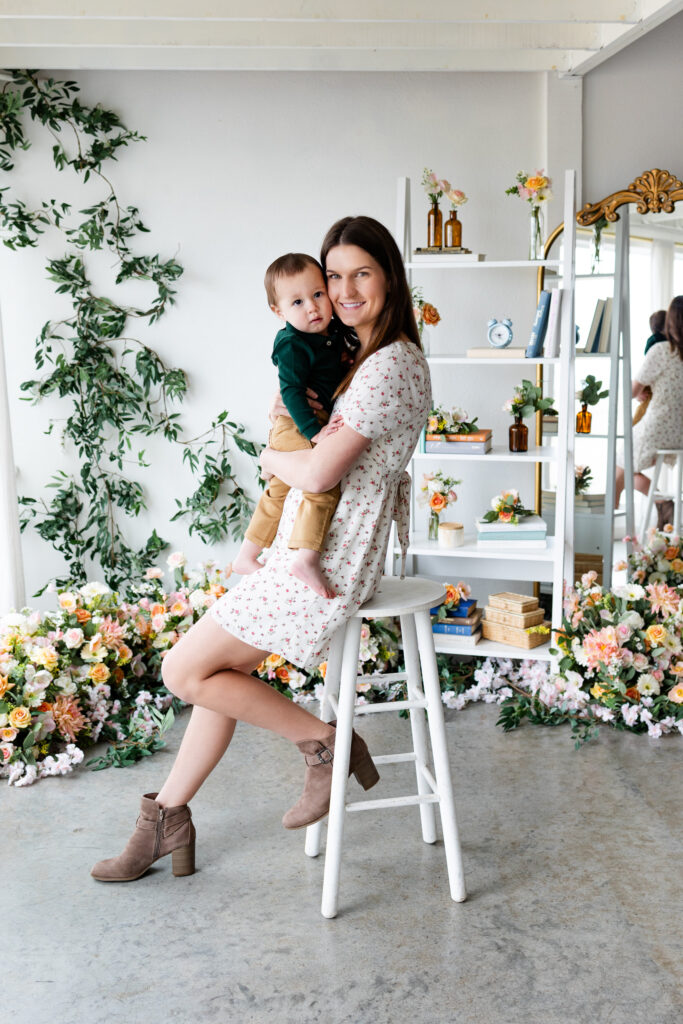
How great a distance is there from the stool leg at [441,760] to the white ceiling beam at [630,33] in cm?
233

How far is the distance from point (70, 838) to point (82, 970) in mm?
689

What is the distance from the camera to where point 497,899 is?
98.7 inches

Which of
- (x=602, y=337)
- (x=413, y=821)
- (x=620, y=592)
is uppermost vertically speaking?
(x=602, y=337)

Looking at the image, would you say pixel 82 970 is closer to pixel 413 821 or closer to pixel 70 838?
pixel 70 838

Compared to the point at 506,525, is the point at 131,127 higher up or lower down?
higher up

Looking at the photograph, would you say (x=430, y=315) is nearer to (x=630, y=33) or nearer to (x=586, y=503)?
(x=586, y=503)

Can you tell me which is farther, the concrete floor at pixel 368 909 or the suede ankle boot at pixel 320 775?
the suede ankle boot at pixel 320 775

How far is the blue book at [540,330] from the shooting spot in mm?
3797

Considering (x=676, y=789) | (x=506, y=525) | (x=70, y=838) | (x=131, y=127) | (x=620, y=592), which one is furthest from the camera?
(x=131, y=127)

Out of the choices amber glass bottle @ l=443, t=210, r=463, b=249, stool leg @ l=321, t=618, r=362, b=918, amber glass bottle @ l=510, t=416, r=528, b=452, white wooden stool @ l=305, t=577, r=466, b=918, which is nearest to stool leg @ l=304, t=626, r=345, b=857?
white wooden stool @ l=305, t=577, r=466, b=918

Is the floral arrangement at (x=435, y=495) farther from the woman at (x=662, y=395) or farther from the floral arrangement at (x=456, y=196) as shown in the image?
the floral arrangement at (x=456, y=196)

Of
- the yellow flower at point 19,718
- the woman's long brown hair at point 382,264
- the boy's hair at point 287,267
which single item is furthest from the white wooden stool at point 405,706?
the yellow flower at point 19,718

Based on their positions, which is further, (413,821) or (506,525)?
(506,525)

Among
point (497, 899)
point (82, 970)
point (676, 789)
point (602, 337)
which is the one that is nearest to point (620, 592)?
point (676, 789)
